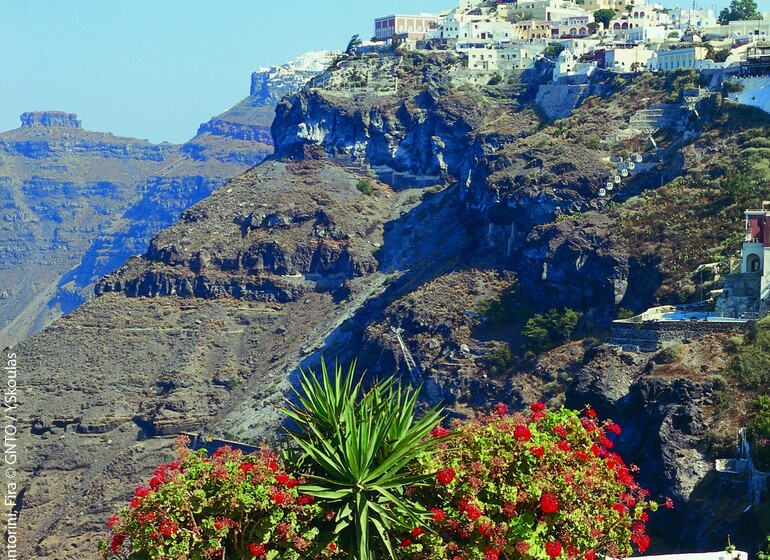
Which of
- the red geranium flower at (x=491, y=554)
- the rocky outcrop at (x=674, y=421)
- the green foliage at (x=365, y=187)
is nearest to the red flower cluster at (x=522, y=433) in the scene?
the red geranium flower at (x=491, y=554)

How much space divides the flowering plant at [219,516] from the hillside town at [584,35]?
7727cm

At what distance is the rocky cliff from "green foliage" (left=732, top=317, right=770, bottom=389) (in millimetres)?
762

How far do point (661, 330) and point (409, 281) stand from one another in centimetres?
4521

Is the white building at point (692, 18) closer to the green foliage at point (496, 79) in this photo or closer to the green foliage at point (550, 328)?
the green foliage at point (496, 79)

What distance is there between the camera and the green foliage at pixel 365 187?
431 ft

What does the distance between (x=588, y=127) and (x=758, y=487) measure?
55.8 m

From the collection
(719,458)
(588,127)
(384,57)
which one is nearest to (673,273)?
(719,458)

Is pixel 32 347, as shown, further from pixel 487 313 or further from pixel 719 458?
pixel 719 458

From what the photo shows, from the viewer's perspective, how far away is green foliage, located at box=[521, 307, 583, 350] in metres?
86.0

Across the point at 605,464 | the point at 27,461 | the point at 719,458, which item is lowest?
the point at 27,461

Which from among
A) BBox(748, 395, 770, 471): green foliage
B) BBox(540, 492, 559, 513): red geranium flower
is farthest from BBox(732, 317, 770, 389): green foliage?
BBox(540, 492, 559, 513): red geranium flower

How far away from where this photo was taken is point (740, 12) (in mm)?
130375

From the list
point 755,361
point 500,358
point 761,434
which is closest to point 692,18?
point 500,358

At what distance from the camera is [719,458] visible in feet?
192
